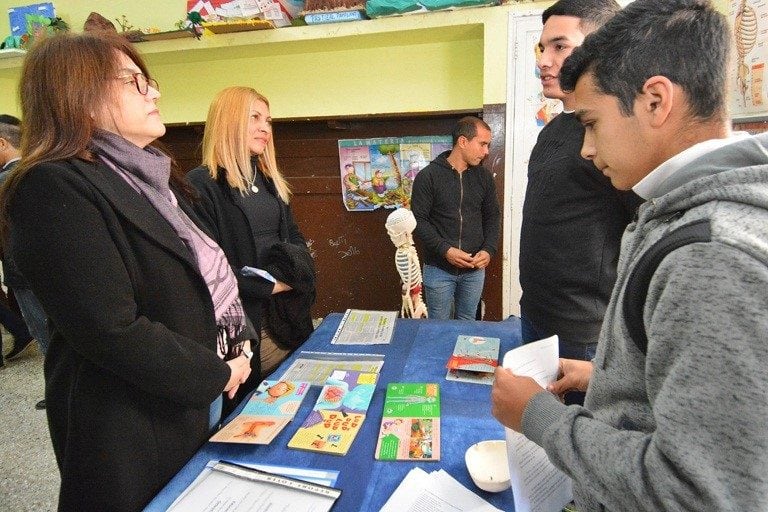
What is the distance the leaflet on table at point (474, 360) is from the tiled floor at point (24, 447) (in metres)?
1.95

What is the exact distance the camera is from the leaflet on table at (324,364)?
1419 millimetres

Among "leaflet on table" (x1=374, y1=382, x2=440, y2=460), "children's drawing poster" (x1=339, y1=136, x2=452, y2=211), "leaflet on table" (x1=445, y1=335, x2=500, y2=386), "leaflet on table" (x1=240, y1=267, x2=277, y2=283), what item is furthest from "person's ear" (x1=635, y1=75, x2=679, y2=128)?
"children's drawing poster" (x1=339, y1=136, x2=452, y2=211)

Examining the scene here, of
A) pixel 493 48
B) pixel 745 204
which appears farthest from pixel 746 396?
pixel 493 48

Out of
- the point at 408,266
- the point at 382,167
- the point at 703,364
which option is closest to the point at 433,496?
the point at 703,364

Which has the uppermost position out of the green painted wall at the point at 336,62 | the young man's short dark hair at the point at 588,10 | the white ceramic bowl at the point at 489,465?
the green painted wall at the point at 336,62

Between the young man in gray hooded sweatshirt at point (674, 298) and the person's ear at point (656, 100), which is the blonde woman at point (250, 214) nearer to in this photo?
the young man in gray hooded sweatshirt at point (674, 298)

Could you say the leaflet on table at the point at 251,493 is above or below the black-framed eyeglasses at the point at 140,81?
below

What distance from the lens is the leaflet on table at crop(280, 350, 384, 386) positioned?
4.66 feet

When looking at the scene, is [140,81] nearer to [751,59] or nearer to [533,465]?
[533,465]

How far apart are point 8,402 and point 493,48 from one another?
417 cm

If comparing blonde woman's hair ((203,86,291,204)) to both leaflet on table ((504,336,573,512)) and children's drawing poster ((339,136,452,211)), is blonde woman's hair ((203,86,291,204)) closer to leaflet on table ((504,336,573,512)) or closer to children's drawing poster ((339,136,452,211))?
leaflet on table ((504,336,573,512))

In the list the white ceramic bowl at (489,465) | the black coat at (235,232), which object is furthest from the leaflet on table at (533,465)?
the black coat at (235,232)

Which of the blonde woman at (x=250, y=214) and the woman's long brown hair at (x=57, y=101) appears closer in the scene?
the woman's long brown hair at (x=57, y=101)

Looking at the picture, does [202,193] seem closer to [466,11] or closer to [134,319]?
[134,319]
